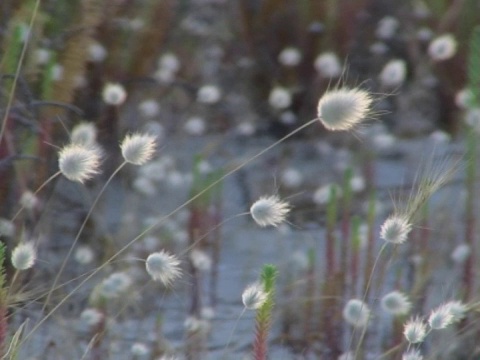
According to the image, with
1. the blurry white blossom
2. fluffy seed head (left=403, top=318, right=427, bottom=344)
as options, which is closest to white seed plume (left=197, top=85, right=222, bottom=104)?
the blurry white blossom

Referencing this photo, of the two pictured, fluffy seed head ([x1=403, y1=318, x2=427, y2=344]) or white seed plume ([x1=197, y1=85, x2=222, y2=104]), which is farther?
white seed plume ([x1=197, y1=85, x2=222, y2=104])

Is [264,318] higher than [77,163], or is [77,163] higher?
[77,163]

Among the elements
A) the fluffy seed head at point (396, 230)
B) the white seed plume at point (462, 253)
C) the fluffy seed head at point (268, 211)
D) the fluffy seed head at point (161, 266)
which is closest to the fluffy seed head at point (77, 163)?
the fluffy seed head at point (161, 266)

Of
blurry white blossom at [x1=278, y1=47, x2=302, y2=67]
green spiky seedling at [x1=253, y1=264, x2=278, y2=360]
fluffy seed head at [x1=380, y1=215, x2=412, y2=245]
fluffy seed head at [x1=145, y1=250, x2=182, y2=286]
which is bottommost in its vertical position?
green spiky seedling at [x1=253, y1=264, x2=278, y2=360]

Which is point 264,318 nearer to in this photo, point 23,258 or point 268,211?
point 268,211

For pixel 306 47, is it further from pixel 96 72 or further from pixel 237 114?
pixel 96 72

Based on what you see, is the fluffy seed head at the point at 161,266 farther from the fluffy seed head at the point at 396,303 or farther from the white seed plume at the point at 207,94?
the white seed plume at the point at 207,94

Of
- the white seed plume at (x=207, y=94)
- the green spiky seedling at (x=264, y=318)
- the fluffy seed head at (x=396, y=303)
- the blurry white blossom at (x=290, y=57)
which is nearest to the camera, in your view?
the green spiky seedling at (x=264, y=318)

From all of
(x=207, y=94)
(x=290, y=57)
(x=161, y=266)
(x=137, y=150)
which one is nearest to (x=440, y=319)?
(x=161, y=266)

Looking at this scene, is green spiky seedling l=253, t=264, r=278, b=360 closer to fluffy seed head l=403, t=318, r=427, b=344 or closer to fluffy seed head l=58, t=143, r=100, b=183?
fluffy seed head l=403, t=318, r=427, b=344
